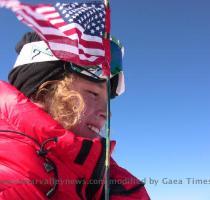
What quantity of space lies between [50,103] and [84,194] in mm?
843

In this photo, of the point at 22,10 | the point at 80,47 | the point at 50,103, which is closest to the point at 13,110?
the point at 50,103

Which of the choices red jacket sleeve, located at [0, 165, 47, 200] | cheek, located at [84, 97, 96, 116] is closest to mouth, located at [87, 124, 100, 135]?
cheek, located at [84, 97, 96, 116]

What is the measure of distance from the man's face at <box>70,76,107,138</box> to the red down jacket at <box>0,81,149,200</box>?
21cm

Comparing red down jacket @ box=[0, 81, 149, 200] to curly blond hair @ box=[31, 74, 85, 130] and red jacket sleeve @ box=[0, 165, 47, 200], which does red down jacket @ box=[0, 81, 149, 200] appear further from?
curly blond hair @ box=[31, 74, 85, 130]

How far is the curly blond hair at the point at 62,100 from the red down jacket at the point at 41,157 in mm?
214

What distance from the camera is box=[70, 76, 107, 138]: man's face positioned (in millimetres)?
3684

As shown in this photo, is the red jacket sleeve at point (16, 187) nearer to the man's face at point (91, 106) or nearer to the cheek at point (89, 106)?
the man's face at point (91, 106)

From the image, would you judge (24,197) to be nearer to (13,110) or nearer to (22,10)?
(13,110)

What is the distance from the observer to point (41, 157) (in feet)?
10.3

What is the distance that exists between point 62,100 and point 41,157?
65 centimetres

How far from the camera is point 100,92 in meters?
3.76

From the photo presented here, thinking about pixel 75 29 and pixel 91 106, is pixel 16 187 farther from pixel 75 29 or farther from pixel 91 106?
pixel 75 29

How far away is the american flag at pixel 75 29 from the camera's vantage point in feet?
9.36

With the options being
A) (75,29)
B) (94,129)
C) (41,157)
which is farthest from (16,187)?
(75,29)
